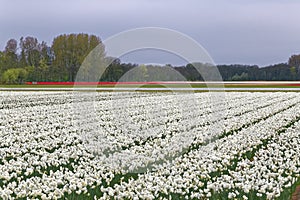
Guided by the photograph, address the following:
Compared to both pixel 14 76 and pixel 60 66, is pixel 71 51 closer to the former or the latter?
pixel 60 66

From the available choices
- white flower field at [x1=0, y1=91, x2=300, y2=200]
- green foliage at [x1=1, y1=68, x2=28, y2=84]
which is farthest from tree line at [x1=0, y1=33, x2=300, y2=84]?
white flower field at [x1=0, y1=91, x2=300, y2=200]

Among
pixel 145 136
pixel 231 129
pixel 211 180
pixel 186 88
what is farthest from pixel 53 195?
pixel 186 88

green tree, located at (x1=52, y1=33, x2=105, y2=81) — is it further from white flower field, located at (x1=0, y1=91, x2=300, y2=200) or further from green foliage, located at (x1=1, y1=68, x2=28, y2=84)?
white flower field, located at (x1=0, y1=91, x2=300, y2=200)

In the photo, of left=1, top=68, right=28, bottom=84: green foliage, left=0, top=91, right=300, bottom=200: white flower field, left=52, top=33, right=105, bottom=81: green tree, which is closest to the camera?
left=0, top=91, right=300, bottom=200: white flower field

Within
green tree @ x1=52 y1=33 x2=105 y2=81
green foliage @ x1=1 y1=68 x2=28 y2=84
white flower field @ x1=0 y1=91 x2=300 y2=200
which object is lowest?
white flower field @ x1=0 y1=91 x2=300 y2=200

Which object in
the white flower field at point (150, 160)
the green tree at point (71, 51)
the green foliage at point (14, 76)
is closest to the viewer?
the white flower field at point (150, 160)

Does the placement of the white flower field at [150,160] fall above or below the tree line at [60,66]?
below

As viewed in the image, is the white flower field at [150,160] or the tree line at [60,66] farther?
the tree line at [60,66]

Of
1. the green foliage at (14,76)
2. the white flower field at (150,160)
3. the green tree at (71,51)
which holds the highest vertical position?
the green tree at (71,51)

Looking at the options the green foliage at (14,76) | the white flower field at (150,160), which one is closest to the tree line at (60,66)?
the green foliage at (14,76)

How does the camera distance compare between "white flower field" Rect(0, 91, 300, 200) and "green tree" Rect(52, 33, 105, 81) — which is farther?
"green tree" Rect(52, 33, 105, 81)

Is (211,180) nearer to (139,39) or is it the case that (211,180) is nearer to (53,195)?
(53,195)

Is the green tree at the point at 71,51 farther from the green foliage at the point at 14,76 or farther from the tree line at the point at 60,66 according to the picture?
Answer: the green foliage at the point at 14,76

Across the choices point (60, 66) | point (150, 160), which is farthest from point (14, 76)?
point (150, 160)
